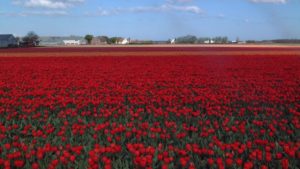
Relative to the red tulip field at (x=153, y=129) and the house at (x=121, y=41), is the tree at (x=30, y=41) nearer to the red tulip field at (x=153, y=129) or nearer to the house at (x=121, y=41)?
the house at (x=121, y=41)

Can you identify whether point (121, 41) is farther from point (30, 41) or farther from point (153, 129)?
point (153, 129)

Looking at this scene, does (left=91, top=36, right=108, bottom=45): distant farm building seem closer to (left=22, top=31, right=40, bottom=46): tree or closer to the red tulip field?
(left=22, top=31, right=40, bottom=46): tree

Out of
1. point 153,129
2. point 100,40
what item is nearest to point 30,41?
point 100,40

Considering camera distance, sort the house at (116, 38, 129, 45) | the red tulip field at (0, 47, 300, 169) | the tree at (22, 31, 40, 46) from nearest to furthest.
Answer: the red tulip field at (0, 47, 300, 169) → the tree at (22, 31, 40, 46) → the house at (116, 38, 129, 45)

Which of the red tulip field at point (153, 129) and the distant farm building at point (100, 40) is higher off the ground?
the red tulip field at point (153, 129)

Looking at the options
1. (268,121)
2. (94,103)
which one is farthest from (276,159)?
(94,103)

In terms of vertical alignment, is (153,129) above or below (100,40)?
above

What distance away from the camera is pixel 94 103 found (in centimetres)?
972

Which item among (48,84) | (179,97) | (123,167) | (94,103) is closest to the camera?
(123,167)

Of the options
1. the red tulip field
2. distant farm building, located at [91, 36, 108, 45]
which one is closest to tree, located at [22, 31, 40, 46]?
distant farm building, located at [91, 36, 108, 45]

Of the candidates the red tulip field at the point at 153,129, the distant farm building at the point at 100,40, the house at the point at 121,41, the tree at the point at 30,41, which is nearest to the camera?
the red tulip field at the point at 153,129

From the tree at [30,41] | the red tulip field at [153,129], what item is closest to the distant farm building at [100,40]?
the tree at [30,41]

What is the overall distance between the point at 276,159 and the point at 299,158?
1.01 feet

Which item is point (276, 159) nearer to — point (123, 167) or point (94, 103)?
point (123, 167)
